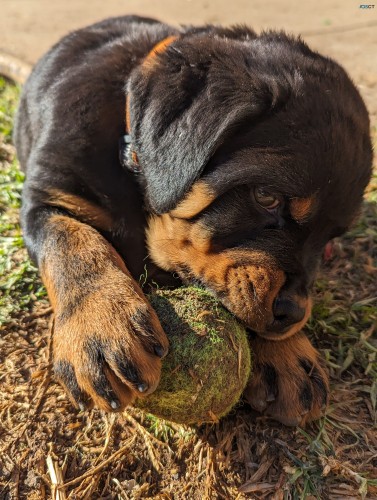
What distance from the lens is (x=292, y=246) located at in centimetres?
255

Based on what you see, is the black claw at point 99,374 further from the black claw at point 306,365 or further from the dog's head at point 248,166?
the black claw at point 306,365

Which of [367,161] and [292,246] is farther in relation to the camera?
[367,161]

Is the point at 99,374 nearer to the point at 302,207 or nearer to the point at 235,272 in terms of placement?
the point at 235,272

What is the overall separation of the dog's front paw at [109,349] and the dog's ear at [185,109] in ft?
1.81

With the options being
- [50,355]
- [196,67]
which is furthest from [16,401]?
[196,67]

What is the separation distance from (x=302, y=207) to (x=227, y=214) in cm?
32

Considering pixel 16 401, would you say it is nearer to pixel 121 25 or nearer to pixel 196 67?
pixel 196 67

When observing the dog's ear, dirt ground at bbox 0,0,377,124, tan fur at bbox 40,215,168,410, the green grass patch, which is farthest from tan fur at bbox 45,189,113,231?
dirt ground at bbox 0,0,377,124

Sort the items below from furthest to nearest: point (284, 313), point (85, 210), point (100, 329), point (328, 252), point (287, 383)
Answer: point (328, 252), point (85, 210), point (287, 383), point (284, 313), point (100, 329)

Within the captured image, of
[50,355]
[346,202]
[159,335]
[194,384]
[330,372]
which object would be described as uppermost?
[346,202]

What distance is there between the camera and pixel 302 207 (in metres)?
2.48

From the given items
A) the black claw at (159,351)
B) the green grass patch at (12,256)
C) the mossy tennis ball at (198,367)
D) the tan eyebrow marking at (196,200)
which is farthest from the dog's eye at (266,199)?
the green grass patch at (12,256)

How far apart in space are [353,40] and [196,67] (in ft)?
17.7

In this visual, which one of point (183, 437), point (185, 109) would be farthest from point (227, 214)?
point (183, 437)
